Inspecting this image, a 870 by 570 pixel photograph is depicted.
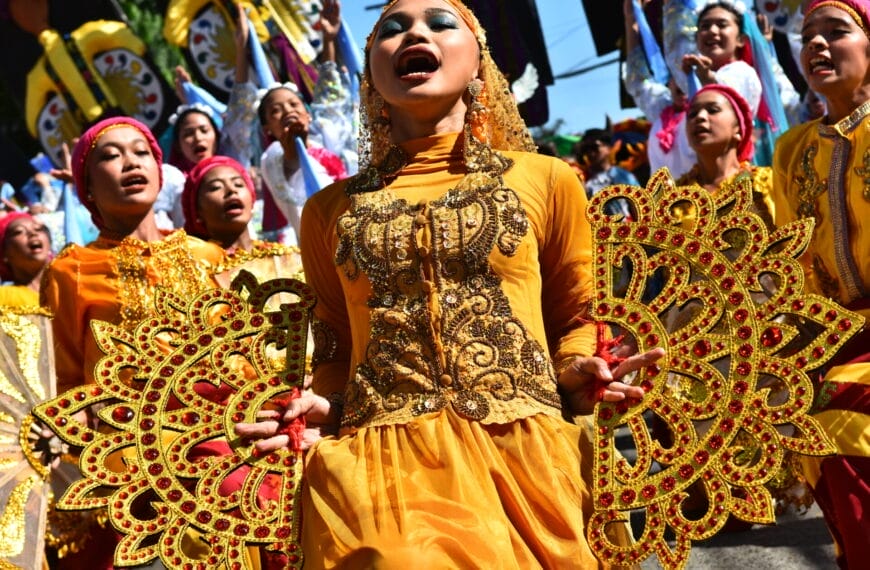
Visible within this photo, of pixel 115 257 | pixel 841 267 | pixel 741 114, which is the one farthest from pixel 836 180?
pixel 115 257

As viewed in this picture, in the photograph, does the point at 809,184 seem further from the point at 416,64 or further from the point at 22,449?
the point at 22,449

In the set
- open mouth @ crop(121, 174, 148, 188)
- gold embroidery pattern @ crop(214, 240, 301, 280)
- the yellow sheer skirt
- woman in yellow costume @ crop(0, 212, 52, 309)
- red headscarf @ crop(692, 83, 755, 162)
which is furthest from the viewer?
woman in yellow costume @ crop(0, 212, 52, 309)

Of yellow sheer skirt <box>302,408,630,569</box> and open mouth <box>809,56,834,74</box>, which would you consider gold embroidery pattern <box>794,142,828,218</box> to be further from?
yellow sheer skirt <box>302,408,630,569</box>

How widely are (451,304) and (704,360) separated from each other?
23.7 inches

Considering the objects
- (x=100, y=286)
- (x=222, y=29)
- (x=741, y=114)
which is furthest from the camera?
(x=222, y=29)

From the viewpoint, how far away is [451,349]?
130 inches

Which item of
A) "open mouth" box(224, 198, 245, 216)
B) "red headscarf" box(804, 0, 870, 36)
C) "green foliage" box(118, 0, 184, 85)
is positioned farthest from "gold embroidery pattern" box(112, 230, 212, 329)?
"green foliage" box(118, 0, 184, 85)

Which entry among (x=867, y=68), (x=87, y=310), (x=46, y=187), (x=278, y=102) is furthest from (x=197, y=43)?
(x=867, y=68)

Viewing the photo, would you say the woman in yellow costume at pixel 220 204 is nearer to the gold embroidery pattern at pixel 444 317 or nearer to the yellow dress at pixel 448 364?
the yellow dress at pixel 448 364

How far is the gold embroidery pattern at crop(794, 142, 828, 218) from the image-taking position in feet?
15.0

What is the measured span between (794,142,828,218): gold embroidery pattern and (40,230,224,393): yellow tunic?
2269mm

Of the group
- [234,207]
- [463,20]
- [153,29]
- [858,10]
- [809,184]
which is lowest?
[809,184]

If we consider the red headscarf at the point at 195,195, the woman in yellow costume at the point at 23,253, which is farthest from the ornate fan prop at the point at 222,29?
the red headscarf at the point at 195,195

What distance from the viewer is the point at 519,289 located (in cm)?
339
